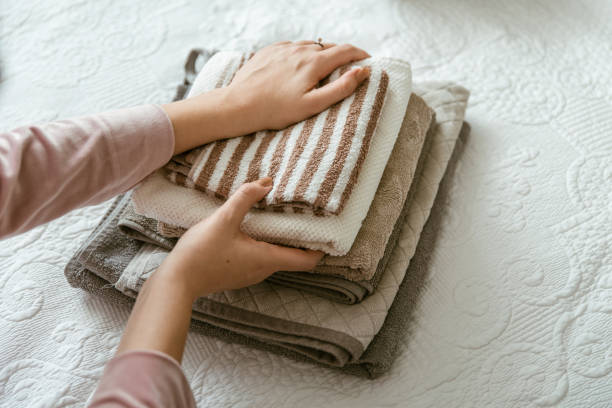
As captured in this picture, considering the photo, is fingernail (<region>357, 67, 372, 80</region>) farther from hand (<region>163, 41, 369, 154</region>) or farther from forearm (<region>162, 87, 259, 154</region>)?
forearm (<region>162, 87, 259, 154</region>)

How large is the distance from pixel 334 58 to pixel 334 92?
83 mm

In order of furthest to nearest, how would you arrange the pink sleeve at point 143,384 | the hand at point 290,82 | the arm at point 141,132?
the hand at point 290,82 < the arm at point 141,132 < the pink sleeve at point 143,384

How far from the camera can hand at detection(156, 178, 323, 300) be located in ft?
1.95

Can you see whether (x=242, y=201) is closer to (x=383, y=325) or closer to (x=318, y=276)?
(x=318, y=276)

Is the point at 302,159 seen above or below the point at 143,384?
above

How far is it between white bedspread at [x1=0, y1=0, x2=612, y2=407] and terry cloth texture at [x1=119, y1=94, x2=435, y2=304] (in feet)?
0.32

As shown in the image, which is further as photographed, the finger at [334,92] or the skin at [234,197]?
the finger at [334,92]

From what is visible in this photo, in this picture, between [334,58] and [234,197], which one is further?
[334,58]

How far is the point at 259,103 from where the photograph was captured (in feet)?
2.29

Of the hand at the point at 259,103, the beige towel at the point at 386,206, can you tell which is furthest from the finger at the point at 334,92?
the beige towel at the point at 386,206

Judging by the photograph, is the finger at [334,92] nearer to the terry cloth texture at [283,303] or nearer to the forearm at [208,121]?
the forearm at [208,121]

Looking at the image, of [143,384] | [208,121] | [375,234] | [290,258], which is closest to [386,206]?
[375,234]

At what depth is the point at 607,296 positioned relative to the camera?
0.70 meters

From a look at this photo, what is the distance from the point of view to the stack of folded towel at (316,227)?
629mm
